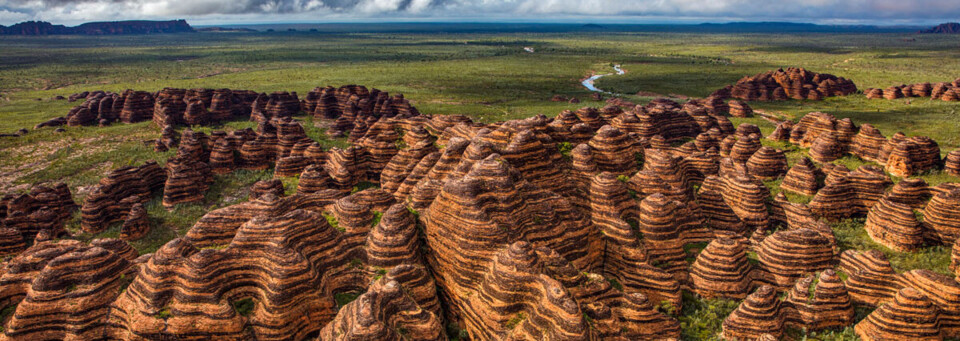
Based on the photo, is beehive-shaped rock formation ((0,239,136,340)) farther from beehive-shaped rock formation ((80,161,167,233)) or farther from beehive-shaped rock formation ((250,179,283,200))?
beehive-shaped rock formation ((80,161,167,233))

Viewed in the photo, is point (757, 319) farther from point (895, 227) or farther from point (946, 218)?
point (946, 218)

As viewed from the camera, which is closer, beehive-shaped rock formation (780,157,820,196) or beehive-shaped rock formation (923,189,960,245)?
beehive-shaped rock formation (923,189,960,245)

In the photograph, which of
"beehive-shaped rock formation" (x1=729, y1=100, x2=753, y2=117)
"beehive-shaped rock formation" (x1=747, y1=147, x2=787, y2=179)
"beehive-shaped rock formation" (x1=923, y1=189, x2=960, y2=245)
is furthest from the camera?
"beehive-shaped rock formation" (x1=729, y1=100, x2=753, y2=117)

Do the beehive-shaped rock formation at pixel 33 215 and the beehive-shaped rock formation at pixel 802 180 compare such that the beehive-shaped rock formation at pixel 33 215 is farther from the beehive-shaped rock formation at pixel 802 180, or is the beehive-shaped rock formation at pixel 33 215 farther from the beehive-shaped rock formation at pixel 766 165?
the beehive-shaped rock formation at pixel 766 165

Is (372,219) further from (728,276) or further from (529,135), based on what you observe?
(728,276)

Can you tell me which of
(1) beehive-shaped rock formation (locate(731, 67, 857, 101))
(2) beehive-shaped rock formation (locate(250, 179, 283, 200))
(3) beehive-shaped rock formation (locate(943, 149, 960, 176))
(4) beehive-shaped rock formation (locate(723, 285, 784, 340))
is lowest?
(4) beehive-shaped rock formation (locate(723, 285, 784, 340))

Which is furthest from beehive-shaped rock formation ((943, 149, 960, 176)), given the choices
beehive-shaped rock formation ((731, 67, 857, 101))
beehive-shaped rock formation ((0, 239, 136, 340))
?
beehive-shaped rock formation ((0, 239, 136, 340))

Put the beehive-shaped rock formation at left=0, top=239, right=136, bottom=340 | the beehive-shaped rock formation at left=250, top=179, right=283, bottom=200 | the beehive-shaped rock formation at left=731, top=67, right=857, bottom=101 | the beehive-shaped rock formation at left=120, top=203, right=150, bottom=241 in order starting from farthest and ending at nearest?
1. the beehive-shaped rock formation at left=731, top=67, right=857, bottom=101
2. the beehive-shaped rock formation at left=250, top=179, right=283, bottom=200
3. the beehive-shaped rock formation at left=120, top=203, right=150, bottom=241
4. the beehive-shaped rock formation at left=0, top=239, right=136, bottom=340

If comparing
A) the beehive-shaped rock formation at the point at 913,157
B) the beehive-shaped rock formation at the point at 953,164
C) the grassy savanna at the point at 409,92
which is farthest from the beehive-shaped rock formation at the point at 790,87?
the beehive-shaped rock formation at the point at 953,164

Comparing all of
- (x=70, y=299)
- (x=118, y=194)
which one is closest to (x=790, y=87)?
(x=118, y=194)

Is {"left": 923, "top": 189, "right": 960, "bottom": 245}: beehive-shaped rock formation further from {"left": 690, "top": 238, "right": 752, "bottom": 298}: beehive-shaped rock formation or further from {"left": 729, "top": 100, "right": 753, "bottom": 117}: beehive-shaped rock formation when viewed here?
{"left": 729, "top": 100, "right": 753, "bottom": 117}: beehive-shaped rock formation

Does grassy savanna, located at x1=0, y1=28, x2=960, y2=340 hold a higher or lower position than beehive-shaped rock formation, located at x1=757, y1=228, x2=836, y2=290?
higher
